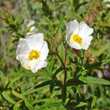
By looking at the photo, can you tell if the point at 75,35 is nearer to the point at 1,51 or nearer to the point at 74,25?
the point at 74,25

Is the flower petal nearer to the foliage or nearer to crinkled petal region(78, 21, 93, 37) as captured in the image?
the foliage

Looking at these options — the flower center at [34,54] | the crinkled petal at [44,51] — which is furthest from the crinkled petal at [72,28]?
the flower center at [34,54]

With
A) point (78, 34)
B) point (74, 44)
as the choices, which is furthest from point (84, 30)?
point (74, 44)

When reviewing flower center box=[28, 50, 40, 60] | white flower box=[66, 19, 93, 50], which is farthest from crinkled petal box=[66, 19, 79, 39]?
flower center box=[28, 50, 40, 60]

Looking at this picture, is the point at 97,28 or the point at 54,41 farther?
the point at 97,28

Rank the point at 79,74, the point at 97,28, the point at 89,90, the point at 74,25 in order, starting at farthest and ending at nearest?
the point at 89,90 → the point at 97,28 → the point at 79,74 → the point at 74,25

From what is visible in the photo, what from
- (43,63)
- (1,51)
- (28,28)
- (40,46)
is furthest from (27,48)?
(1,51)

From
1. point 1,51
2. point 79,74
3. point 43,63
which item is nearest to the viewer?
point 43,63

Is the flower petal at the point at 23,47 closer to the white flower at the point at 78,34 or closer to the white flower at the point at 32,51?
the white flower at the point at 32,51
